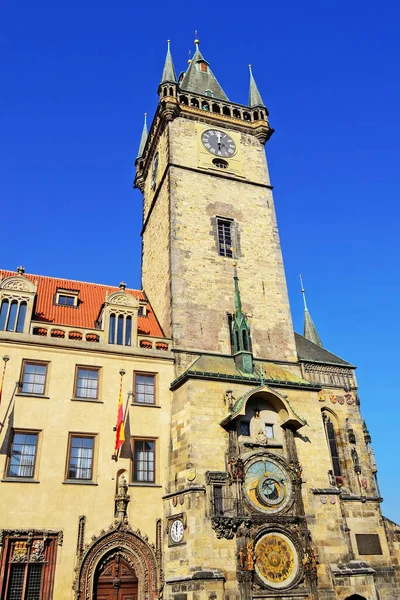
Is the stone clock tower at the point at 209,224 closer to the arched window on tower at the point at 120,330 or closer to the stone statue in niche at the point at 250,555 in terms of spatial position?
the arched window on tower at the point at 120,330

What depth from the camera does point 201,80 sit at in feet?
114

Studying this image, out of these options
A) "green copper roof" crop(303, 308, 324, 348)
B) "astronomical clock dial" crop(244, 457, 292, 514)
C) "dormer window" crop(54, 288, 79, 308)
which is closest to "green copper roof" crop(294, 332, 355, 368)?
"green copper roof" crop(303, 308, 324, 348)

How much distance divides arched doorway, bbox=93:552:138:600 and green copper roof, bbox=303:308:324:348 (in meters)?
15.2

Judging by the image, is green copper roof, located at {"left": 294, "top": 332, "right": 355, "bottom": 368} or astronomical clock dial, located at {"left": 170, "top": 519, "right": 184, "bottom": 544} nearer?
astronomical clock dial, located at {"left": 170, "top": 519, "right": 184, "bottom": 544}

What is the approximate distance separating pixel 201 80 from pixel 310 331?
708 inches

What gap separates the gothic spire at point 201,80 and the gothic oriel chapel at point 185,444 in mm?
10062

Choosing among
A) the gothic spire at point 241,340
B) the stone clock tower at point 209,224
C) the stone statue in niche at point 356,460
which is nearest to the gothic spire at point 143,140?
the stone clock tower at point 209,224

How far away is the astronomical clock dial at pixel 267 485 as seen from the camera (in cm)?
1853

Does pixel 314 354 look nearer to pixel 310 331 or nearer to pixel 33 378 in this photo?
pixel 310 331

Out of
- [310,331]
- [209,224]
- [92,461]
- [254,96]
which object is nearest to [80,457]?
[92,461]

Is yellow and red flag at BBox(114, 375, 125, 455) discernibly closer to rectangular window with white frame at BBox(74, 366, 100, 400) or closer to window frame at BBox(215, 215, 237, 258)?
rectangular window with white frame at BBox(74, 366, 100, 400)

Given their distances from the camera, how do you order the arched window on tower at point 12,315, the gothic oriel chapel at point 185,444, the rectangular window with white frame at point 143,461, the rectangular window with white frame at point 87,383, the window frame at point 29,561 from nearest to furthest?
the window frame at point 29,561 → the gothic oriel chapel at point 185,444 → the rectangular window with white frame at point 143,461 → the rectangular window with white frame at point 87,383 → the arched window on tower at point 12,315

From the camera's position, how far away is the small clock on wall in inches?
700

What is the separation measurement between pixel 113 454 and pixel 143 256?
45.0 feet
